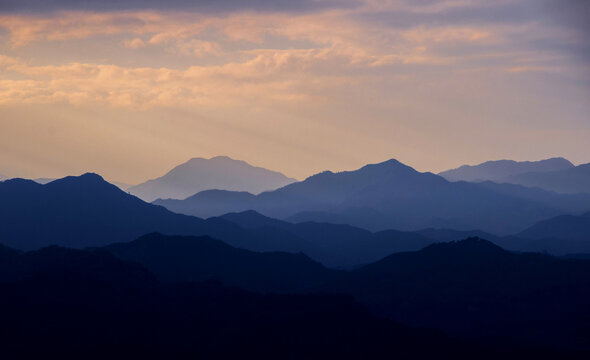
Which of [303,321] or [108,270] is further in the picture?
[108,270]

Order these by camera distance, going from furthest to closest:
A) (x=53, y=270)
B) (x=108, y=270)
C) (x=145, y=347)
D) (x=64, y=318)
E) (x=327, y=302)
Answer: (x=108, y=270) < (x=53, y=270) < (x=327, y=302) < (x=64, y=318) < (x=145, y=347)

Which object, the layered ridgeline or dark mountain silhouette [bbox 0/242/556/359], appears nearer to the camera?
the layered ridgeline

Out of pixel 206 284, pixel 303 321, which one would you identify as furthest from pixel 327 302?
pixel 206 284

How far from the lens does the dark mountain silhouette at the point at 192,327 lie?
143 metres

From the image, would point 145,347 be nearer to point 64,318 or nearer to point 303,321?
point 64,318

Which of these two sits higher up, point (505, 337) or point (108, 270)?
point (108, 270)

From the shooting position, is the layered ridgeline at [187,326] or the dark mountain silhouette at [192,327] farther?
the dark mountain silhouette at [192,327]

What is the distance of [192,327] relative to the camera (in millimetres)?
161625

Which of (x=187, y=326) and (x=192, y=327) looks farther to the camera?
(x=192, y=327)

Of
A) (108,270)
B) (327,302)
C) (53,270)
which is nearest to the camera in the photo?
(327,302)

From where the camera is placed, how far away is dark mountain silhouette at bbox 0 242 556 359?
14325cm

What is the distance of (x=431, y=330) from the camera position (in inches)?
6289

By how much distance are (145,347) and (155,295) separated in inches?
1550

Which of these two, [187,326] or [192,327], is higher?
[187,326]
